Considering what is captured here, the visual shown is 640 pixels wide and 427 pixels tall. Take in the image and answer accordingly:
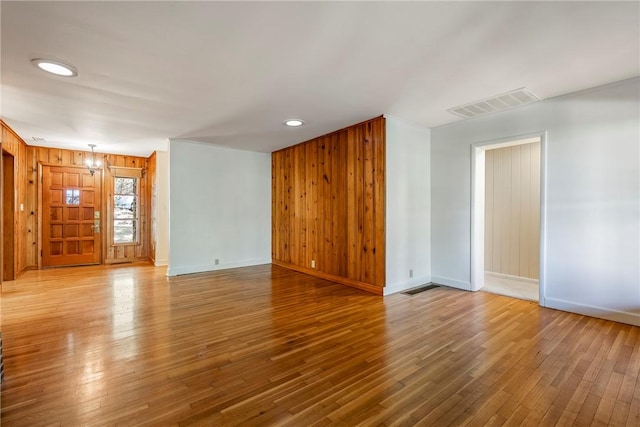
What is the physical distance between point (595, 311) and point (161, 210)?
7.44 m

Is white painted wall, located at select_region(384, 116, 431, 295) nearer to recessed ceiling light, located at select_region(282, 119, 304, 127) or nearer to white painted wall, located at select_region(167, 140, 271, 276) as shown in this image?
recessed ceiling light, located at select_region(282, 119, 304, 127)

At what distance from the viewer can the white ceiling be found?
6.40 ft

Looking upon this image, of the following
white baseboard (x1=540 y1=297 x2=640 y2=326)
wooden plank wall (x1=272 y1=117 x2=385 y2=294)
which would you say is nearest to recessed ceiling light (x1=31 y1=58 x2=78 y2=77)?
wooden plank wall (x1=272 y1=117 x2=385 y2=294)

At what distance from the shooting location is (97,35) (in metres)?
2.17

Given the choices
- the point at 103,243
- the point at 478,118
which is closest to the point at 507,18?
the point at 478,118

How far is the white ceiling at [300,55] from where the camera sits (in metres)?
1.95

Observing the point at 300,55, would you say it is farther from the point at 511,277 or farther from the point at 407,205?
the point at 511,277

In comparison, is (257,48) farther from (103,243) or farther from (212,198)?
(103,243)

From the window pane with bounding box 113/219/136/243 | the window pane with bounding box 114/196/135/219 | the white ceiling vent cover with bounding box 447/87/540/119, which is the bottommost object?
the window pane with bounding box 113/219/136/243

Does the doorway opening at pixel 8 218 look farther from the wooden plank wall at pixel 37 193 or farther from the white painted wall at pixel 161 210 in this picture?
the white painted wall at pixel 161 210

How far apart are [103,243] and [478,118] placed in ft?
26.5

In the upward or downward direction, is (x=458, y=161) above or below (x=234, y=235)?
above

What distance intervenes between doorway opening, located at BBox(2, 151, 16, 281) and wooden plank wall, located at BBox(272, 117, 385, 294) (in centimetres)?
466

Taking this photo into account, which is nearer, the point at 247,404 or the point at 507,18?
the point at 247,404
